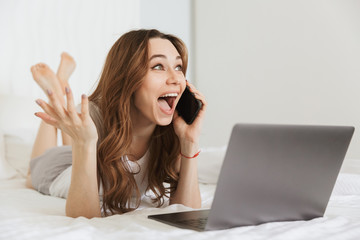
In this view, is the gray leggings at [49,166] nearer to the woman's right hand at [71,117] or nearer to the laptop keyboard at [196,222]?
the woman's right hand at [71,117]

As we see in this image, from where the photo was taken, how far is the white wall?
2879 millimetres

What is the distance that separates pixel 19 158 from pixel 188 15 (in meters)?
2.32

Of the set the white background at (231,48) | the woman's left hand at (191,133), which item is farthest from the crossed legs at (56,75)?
the white background at (231,48)

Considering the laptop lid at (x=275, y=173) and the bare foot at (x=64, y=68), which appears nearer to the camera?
the laptop lid at (x=275, y=173)

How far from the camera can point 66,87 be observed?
38.9 inches

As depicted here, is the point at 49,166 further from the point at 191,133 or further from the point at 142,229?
the point at 142,229

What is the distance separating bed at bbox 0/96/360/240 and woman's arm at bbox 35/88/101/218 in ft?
0.25

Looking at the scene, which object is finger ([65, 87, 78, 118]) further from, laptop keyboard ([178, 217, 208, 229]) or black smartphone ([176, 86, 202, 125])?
black smartphone ([176, 86, 202, 125])

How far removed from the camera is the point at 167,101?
146 centimetres

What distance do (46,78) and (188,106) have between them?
647 millimetres

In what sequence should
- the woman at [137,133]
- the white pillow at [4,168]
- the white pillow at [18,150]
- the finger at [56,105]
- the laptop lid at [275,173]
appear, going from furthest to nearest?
the white pillow at [18,150] < the white pillow at [4,168] < the woman at [137,133] < the finger at [56,105] < the laptop lid at [275,173]

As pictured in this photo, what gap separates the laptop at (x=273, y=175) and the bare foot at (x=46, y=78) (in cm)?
41

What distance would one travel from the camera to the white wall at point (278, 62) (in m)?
2.88

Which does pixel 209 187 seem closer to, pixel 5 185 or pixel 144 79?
pixel 144 79
